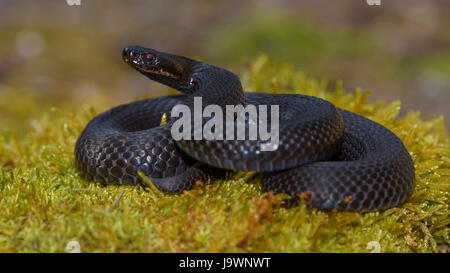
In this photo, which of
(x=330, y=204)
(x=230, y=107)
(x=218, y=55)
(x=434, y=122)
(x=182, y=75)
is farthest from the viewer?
(x=218, y=55)

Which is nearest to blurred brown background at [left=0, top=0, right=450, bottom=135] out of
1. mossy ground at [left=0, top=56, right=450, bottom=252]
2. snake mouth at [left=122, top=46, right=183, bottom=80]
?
snake mouth at [left=122, top=46, right=183, bottom=80]

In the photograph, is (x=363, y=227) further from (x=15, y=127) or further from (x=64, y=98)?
(x=64, y=98)

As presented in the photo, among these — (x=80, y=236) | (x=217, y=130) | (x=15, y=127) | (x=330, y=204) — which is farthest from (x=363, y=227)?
(x=15, y=127)

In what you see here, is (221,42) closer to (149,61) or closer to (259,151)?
(149,61)

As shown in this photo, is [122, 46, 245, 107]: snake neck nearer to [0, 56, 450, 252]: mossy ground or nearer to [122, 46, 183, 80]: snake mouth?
[122, 46, 183, 80]: snake mouth

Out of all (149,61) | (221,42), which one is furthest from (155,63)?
(221,42)
